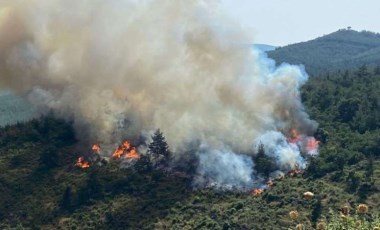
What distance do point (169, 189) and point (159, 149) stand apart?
9.84 m

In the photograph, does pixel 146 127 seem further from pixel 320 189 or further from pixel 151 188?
pixel 320 189

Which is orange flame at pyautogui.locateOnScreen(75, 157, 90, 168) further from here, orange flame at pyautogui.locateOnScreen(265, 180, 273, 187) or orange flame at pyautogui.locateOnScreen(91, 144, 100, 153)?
orange flame at pyautogui.locateOnScreen(265, 180, 273, 187)

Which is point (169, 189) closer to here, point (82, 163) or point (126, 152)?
point (126, 152)

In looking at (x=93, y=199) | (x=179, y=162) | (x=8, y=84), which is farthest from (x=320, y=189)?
(x=8, y=84)

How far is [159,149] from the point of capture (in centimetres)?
11650

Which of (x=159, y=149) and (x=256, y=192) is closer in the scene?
(x=256, y=192)

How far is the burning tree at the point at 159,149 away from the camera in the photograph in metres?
116

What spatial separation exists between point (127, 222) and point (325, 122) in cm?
5184

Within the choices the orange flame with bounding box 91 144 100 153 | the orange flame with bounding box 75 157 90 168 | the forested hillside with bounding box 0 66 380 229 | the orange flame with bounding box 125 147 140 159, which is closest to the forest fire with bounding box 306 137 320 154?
the forested hillside with bounding box 0 66 380 229

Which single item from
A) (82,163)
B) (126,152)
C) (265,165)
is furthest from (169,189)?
(82,163)

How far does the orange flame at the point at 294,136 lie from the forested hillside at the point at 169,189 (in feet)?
14.9

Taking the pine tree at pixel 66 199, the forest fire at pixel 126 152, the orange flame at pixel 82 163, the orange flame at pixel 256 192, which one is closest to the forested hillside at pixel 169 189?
the pine tree at pixel 66 199

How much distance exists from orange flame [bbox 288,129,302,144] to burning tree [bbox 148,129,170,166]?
2336 centimetres

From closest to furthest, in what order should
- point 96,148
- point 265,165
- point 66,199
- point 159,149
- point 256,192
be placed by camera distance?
point 256,192 < point 66,199 < point 265,165 < point 159,149 < point 96,148
